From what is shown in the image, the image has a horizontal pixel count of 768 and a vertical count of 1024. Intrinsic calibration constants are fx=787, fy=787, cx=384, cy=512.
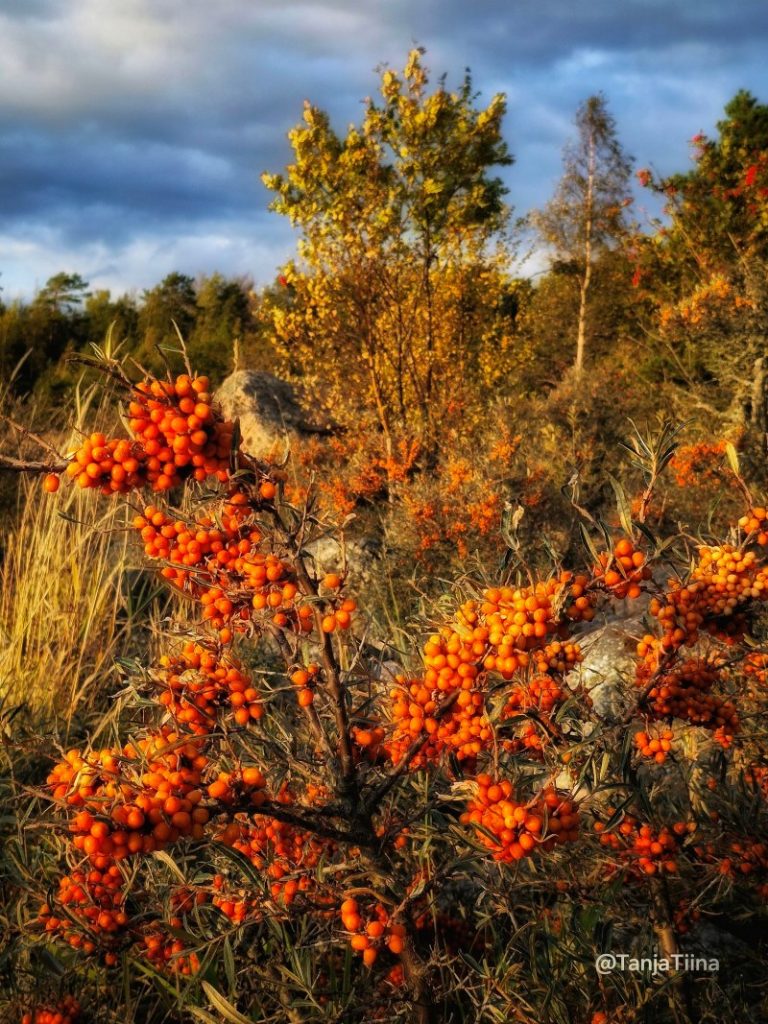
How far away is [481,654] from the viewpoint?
1238mm

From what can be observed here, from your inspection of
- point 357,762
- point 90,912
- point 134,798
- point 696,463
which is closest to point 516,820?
point 357,762

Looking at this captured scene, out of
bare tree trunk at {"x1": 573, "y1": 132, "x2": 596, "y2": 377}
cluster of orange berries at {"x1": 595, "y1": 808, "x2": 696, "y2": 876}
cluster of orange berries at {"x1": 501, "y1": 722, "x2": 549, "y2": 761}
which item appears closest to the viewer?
cluster of orange berries at {"x1": 501, "y1": 722, "x2": 549, "y2": 761}

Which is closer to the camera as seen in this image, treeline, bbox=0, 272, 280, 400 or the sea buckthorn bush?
the sea buckthorn bush

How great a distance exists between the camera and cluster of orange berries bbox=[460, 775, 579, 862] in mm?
1150

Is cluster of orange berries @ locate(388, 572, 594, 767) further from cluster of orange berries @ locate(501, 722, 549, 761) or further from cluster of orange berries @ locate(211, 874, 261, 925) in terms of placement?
cluster of orange berries @ locate(211, 874, 261, 925)

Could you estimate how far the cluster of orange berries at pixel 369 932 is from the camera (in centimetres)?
127

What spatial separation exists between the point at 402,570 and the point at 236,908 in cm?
548

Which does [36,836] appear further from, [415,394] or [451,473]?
[415,394]

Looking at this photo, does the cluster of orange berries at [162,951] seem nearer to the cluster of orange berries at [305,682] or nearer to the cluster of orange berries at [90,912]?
the cluster of orange berries at [90,912]

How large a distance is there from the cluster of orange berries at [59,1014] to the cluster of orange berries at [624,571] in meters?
1.46

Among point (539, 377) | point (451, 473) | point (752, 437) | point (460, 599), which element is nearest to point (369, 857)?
point (460, 599)

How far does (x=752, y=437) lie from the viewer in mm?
8172

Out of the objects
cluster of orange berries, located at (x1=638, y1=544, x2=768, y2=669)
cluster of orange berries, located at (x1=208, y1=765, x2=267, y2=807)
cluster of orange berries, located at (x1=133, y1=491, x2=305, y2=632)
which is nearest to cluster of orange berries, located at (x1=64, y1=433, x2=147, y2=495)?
cluster of orange berries, located at (x1=133, y1=491, x2=305, y2=632)

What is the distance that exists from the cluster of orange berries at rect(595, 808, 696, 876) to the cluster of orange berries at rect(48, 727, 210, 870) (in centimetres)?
83
